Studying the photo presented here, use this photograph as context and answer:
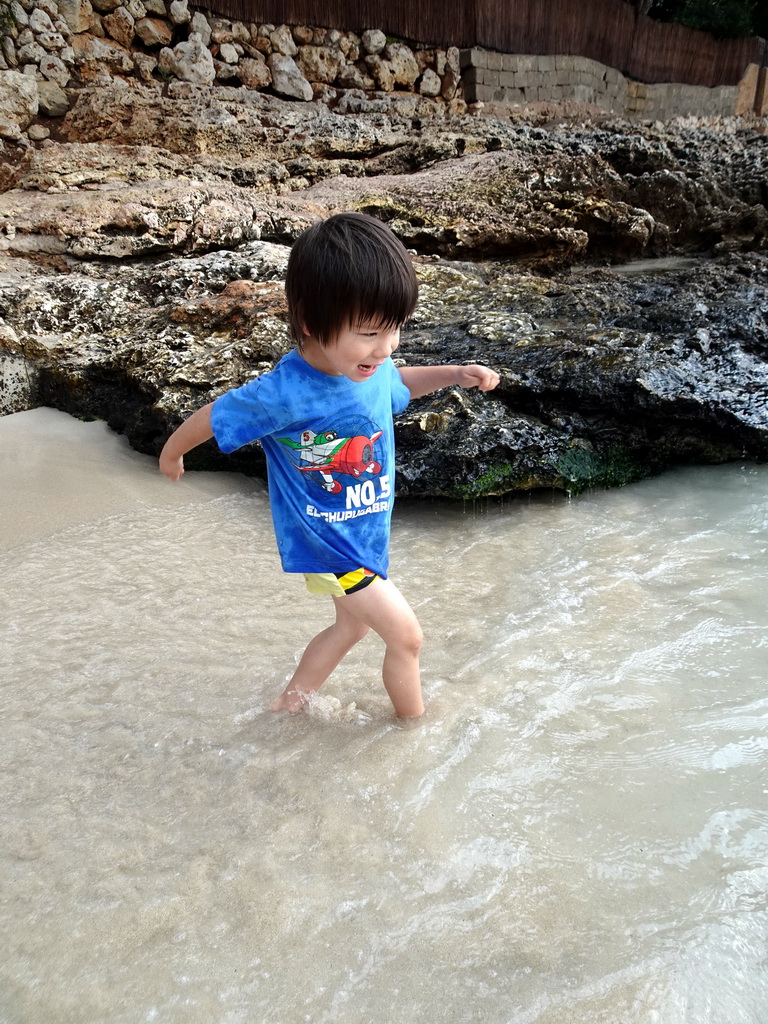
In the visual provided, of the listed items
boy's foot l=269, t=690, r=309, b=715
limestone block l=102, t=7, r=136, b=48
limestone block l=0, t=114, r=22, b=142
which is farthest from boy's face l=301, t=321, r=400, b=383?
limestone block l=102, t=7, r=136, b=48

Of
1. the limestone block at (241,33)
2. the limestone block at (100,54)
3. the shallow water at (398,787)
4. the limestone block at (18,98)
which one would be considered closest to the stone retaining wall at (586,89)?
the limestone block at (241,33)

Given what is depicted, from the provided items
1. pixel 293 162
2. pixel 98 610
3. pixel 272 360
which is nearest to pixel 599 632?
pixel 98 610

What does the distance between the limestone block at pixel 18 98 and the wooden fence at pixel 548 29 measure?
2678mm

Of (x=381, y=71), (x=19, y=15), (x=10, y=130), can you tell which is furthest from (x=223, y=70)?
(x=10, y=130)

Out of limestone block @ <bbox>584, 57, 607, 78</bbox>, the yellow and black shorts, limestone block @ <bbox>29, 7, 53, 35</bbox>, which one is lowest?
the yellow and black shorts

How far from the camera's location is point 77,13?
652cm

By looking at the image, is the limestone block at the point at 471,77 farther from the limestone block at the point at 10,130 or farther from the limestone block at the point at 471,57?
the limestone block at the point at 10,130

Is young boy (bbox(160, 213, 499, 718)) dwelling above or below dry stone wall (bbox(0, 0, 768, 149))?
below

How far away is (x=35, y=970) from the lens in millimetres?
1283

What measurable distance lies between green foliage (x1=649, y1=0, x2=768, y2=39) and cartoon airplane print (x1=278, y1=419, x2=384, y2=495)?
1694 centimetres

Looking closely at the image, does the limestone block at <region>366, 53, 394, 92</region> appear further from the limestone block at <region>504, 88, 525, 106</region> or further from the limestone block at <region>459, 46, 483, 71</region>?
the limestone block at <region>504, 88, 525, 106</region>

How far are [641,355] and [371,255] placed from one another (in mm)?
2289

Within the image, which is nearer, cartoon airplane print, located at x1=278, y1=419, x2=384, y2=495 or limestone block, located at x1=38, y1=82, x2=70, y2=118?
cartoon airplane print, located at x1=278, y1=419, x2=384, y2=495

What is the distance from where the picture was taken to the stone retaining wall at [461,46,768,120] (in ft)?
34.4
